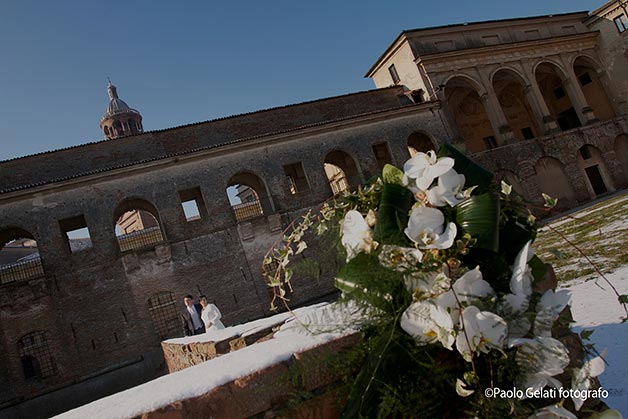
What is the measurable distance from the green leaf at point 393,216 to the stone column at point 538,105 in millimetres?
27020

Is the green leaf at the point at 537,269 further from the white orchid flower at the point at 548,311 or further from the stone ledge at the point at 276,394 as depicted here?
the stone ledge at the point at 276,394

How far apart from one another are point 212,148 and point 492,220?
57.8 feet

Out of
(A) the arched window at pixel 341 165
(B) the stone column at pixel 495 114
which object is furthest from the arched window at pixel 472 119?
(A) the arched window at pixel 341 165

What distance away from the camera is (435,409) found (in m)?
1.32

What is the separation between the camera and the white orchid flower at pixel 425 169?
4.57 ft

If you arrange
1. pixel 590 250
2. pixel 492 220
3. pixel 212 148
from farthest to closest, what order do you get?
pixel 212 148 < pixel 590 250 < pixel 492 220

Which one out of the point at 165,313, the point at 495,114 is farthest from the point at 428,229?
the point at 495,114

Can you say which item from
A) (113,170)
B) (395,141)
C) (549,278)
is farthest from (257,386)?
(395,141)

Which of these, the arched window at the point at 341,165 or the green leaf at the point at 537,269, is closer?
the green leaf at the point at 537,269

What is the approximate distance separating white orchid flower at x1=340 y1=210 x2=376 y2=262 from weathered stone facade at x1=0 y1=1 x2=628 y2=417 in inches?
532

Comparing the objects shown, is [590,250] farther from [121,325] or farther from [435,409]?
[121,325]

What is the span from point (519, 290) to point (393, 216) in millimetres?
466

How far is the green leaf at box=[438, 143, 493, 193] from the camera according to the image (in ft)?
5.05

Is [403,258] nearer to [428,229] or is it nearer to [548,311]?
[428,229]
